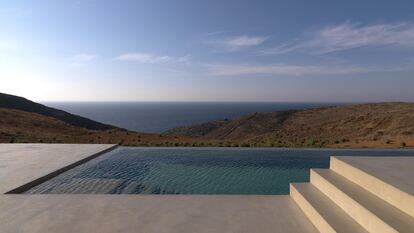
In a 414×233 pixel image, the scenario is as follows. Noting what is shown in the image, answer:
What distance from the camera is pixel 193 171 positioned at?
32.5 feet

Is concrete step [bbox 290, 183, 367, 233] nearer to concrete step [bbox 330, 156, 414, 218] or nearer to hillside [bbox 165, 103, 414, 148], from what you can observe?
concrete step [bbox 330, 156, 414, 218]

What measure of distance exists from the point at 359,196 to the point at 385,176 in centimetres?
58

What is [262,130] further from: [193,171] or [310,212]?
[310,212]

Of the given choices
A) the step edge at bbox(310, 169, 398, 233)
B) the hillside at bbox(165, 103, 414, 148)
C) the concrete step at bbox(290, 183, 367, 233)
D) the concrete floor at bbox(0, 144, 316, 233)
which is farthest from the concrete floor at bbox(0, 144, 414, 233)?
the hillside at bbox(165, 103, 414, 148)

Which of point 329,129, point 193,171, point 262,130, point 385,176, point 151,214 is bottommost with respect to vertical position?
point 262,130

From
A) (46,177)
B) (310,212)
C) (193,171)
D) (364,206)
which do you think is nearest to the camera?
(364,206)

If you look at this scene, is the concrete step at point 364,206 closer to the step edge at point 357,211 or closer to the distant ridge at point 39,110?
the step edge at point 357,211

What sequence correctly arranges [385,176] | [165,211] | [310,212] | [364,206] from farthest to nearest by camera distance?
[165,211], [310,212], [385,176], [364,206]

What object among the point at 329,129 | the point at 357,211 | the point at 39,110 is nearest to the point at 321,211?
the point at 357,211

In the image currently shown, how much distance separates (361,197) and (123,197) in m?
4.32

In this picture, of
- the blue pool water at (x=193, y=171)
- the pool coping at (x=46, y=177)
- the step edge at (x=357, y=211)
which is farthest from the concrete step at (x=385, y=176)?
the pool coping at (x=46, y=177)

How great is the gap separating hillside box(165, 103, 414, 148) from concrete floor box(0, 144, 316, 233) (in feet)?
33.0

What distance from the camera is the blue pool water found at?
7.89 meters

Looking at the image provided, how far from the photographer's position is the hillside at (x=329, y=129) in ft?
67.0
